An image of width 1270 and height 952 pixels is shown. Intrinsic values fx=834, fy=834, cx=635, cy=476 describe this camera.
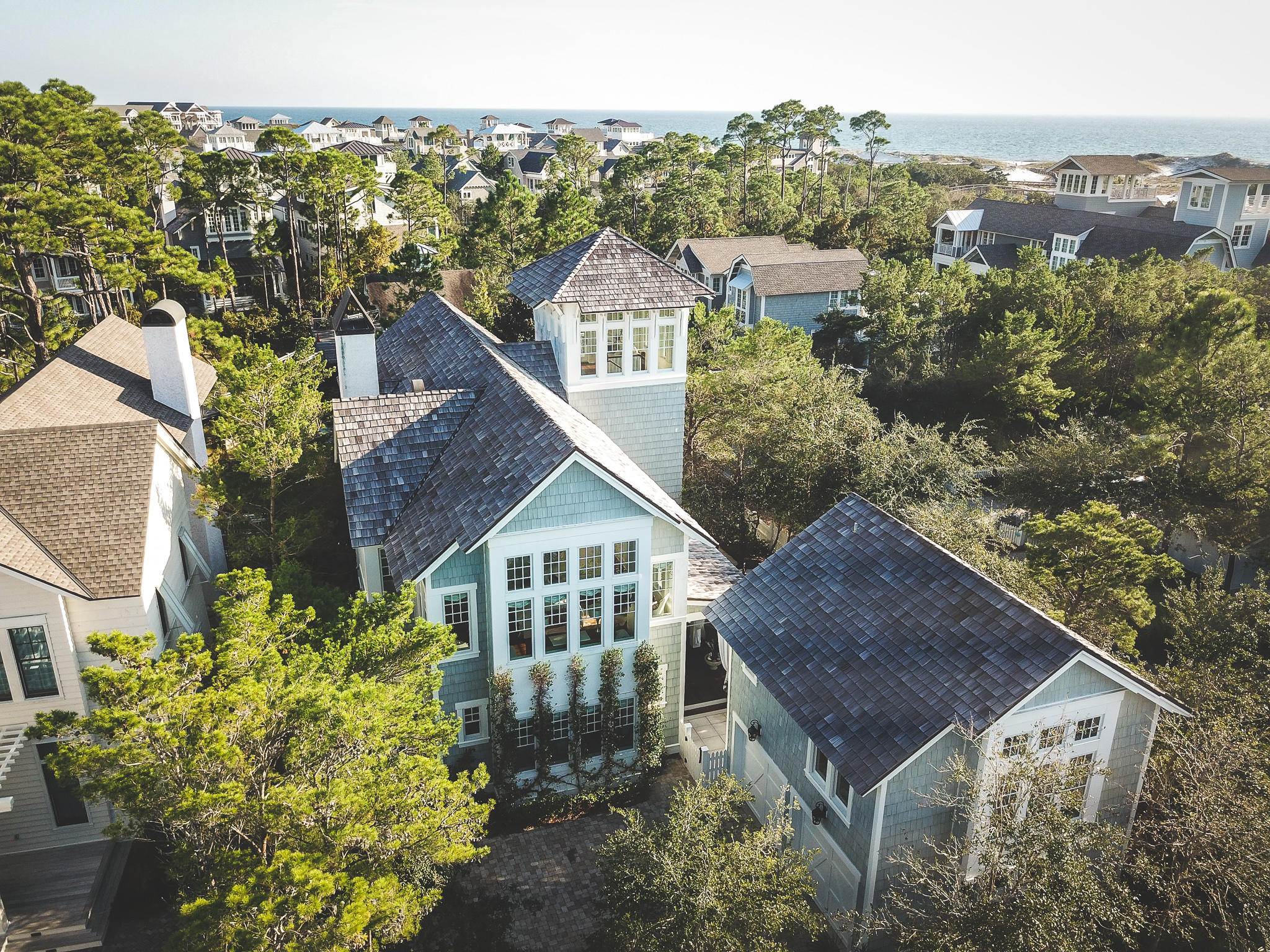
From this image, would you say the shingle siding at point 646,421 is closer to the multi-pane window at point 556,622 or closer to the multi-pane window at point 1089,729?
the multi-pane window at point 556,622

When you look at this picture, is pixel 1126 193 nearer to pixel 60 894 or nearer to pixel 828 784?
pixel 828 784

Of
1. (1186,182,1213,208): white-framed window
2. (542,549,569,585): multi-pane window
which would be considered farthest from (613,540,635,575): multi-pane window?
(1186,182,1213,208): white-framed window

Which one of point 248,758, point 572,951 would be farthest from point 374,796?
point 572,951

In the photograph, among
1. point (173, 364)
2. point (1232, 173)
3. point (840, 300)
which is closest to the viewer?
point (173, 364)

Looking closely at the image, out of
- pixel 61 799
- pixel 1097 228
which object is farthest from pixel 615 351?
pixel 1097 228

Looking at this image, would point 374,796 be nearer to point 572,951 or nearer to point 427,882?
point 427,882

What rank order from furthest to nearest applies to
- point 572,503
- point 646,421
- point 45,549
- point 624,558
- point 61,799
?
1. point 646,421
2. point 624,558
3. point 572,503
4. point 61,799
5. point 45,549
